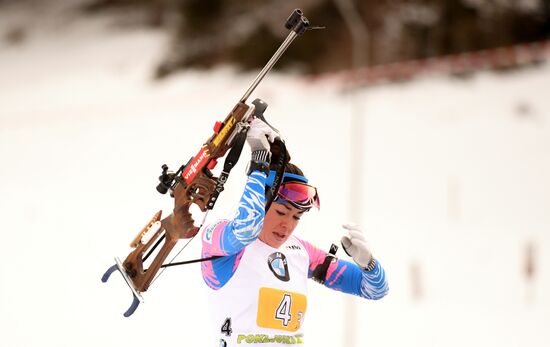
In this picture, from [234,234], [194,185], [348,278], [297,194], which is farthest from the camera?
[348,278]

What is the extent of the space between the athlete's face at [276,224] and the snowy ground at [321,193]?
10.9 ft

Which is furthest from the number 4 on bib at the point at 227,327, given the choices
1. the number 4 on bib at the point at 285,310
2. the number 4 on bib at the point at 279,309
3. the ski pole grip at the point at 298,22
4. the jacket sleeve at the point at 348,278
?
the ski pole grip at the point at 298,22

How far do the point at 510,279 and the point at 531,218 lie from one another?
2970mm

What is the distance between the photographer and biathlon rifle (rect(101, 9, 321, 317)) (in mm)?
4230

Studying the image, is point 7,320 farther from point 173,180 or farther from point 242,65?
point 242,65

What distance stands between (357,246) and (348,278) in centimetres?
49

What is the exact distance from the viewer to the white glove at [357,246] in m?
4.49

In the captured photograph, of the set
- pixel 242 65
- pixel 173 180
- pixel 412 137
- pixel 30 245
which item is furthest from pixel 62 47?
pixel 173 180

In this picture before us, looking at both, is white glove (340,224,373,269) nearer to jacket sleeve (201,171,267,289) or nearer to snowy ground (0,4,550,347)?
jacket sleeve (201,171,267,289)

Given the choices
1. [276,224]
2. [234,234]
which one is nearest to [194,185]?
[234,234]

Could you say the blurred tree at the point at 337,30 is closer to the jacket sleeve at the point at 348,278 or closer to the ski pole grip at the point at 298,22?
the jacket sleeve at the point at 348,278

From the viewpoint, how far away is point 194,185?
4.34 metres

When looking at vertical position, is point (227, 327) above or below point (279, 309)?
below

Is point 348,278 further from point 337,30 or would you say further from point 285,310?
point 337,30
